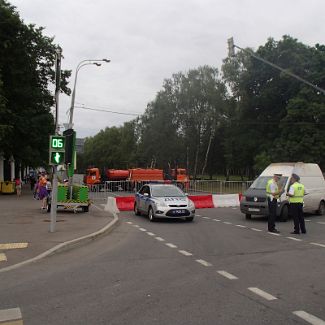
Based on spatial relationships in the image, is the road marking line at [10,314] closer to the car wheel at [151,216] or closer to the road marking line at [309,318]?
the road marking line at [309,318]

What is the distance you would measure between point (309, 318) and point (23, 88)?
3670 centimetres

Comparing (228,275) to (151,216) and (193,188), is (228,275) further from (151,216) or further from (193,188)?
(193,188)

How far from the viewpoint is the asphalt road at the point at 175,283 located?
6.09 m

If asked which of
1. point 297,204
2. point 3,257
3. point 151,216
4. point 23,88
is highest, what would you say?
point 23,88

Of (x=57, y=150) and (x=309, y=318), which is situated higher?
(x=57, y=150)

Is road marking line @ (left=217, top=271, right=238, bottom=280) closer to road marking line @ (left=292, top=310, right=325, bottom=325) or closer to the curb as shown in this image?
road marking line @ (left=292, top=310, right=325, bottom=325)

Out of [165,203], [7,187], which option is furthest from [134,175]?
[165,203]

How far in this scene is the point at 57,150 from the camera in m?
A: 14.4

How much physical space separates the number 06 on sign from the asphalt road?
274 centimetres

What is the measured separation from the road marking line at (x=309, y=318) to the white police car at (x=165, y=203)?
12.4 metres

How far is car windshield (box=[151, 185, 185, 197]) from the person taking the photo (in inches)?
776

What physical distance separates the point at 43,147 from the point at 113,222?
26769mm

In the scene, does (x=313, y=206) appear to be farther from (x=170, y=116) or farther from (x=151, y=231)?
(x=170, y=116)

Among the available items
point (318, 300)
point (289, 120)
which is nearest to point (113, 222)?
point (318, 300)
